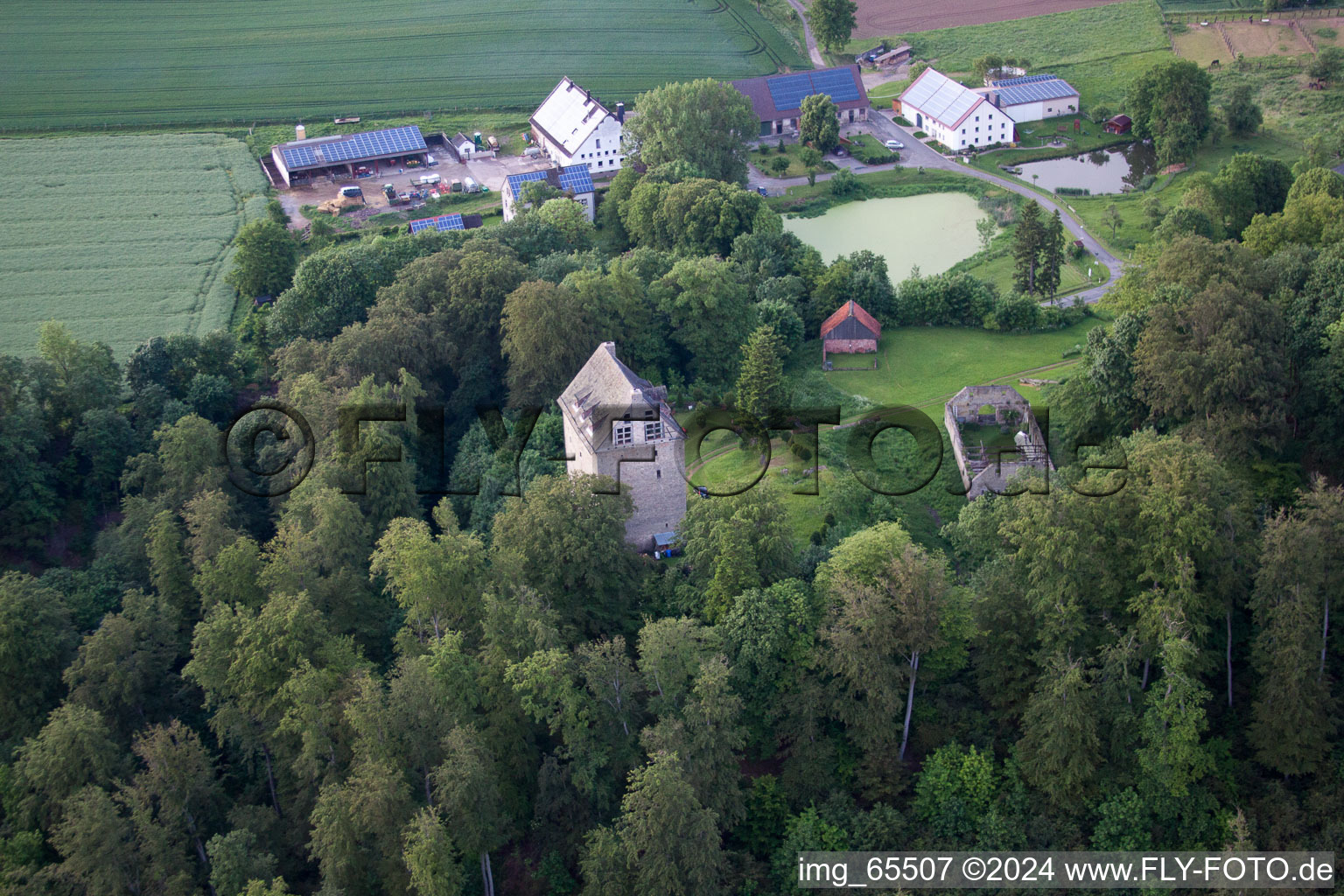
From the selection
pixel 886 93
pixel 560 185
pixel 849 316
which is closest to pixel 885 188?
pixel 886 93

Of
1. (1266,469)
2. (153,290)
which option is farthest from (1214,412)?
(153,290)

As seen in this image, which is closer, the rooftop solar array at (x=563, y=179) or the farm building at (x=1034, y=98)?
the rooftop solar array at (x=563, y=179)

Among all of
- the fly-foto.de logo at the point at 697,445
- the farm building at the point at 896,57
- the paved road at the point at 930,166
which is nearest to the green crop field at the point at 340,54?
the farm building at the point at 896,57

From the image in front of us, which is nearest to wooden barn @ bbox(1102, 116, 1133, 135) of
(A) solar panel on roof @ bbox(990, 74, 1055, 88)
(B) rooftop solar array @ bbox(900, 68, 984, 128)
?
(A) solar panel on roof @ bbox(990, 74, 1055, 88)

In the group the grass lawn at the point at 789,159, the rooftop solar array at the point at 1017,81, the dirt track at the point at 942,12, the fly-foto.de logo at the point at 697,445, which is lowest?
the fly-foto.de logo at the point at 697,445

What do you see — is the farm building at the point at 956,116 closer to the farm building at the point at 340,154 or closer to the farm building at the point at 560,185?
the farm building at the point at 560,185

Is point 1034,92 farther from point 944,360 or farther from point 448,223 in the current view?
point 448,223

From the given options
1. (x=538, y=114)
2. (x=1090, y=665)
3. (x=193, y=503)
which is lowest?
(x=1090, y=665)

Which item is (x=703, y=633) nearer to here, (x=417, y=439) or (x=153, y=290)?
(x=417, y=439)
